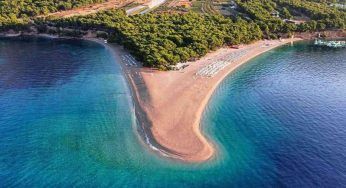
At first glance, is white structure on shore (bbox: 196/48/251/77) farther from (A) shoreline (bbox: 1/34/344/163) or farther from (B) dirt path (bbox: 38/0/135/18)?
(B) dirt path (bbox: 38/0/135/18)

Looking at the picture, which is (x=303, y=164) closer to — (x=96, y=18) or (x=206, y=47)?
(x=206, y=47)

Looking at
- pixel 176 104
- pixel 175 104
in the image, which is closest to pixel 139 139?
pixel 175 104

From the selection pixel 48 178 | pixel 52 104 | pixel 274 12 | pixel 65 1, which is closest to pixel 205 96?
pixel 52 104

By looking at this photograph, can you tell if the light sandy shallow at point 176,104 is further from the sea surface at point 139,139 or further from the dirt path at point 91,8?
the dirt path at point 91,8

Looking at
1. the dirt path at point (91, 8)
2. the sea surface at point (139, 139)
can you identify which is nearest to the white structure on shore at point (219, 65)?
the sea surface at point (139, 139)

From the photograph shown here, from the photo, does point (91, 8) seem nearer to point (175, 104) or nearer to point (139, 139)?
point (175, 104)

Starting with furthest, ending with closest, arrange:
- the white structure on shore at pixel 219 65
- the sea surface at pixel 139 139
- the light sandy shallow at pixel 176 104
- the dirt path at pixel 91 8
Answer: the dirt path at pixel 91 8 → the white structure on shore at pixel 219 65 → the light sandy shallow at pixel 176 104 → the sea surface at pixel 139 139

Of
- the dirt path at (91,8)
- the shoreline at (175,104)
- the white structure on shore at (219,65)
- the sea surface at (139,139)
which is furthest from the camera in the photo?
the dirt path at (91,8)
